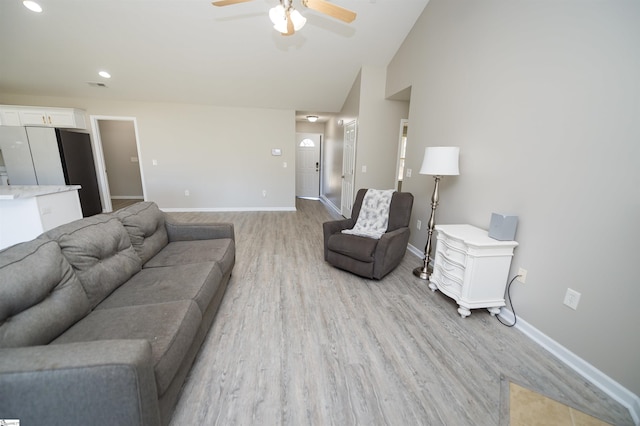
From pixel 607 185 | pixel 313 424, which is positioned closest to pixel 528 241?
pixel 607 185

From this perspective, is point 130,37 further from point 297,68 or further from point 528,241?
point 528,241

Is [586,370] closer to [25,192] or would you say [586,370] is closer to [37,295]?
[37,295]

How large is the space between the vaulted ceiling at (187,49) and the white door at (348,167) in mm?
872

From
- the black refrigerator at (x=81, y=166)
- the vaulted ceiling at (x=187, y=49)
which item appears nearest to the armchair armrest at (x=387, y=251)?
Answer: the vaulted ceiling at (x=187, y=49)

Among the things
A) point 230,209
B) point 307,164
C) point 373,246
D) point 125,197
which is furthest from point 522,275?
point 125,197

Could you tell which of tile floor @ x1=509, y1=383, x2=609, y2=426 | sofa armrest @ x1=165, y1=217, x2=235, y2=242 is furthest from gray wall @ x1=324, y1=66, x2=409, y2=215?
tile floor @ x1=509, y1=383, x2=609, y2=426

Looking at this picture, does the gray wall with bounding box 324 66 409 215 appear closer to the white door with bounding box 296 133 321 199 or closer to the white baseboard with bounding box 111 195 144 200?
the white door with bounding box 296 133 321 199

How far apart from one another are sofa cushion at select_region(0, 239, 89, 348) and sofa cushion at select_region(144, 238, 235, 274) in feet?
2.32

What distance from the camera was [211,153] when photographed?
5695mm

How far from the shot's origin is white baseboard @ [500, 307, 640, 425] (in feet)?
4.54

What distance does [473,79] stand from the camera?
247cm

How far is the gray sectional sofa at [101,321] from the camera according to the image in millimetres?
875

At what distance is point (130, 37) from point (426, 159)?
4.46 meters

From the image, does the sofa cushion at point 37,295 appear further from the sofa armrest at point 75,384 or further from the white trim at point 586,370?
the white trim at point 586,370
